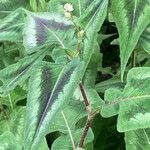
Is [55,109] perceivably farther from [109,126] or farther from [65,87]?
Result: [109,126]

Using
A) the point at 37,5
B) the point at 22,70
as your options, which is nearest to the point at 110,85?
the point at 37,5

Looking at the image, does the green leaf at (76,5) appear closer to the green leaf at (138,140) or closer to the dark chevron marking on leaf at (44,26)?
the dark chevron marking on leaf at (44,26)

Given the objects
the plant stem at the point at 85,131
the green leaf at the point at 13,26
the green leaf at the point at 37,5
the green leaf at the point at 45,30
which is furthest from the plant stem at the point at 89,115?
the green leaf at the point at 37,5

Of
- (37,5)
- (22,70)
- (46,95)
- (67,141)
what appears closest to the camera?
(46,95)

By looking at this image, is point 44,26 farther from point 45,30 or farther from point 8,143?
point 8,143

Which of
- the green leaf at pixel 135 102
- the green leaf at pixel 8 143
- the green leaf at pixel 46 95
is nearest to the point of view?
the green leaf at pixel 46 95

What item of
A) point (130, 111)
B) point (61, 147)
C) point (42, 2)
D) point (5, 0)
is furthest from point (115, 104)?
point (5, 0)
